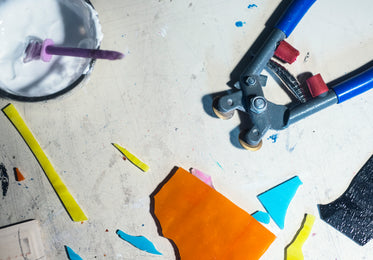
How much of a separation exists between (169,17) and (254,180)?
0.31 meters

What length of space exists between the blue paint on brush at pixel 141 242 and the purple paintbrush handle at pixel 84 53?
292 millimetres

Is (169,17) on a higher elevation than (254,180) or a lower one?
higher

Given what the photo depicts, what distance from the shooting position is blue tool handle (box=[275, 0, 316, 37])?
574mm

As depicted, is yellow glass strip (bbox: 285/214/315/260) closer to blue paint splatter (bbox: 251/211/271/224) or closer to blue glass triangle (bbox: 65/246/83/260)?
blue paint splatter (bbox: 251/211/271/224)

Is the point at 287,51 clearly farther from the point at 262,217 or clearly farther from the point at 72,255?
the point at 72,255

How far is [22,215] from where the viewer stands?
62cm

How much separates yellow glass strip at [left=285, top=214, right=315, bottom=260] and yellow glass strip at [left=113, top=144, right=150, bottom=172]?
0.89 ft

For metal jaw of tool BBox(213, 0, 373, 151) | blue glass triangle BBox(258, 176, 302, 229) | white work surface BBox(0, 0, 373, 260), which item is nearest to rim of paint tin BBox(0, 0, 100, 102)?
white work surface BBox(0, 0, 373, 260)

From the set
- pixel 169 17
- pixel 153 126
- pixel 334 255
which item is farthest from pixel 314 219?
pixel 169 17

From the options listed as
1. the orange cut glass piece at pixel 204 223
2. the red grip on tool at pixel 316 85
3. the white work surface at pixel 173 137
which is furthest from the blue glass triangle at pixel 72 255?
the red grip on tool at pixel 316 85

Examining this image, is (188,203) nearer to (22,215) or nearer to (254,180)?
(254,180)

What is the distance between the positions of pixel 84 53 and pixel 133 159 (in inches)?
7.6

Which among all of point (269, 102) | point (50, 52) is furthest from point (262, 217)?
point (50, 52)

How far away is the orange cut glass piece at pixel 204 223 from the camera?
0.60 meters
